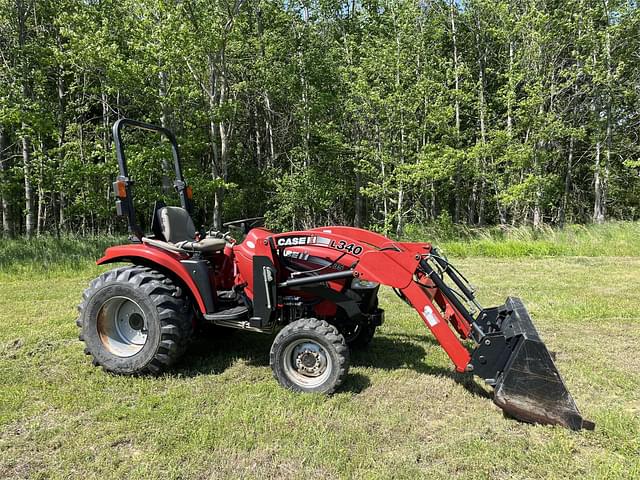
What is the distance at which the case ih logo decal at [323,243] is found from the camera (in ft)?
12.9

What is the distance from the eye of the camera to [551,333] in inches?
214

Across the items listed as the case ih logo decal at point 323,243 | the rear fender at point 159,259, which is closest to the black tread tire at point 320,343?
the case ih logo decal at point 323,243

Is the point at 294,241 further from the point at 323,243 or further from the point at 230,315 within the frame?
the point at 230,315

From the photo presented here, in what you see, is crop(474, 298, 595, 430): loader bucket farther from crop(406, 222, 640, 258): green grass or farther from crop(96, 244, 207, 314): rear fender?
crop(406, 222, 640, 258): green grass

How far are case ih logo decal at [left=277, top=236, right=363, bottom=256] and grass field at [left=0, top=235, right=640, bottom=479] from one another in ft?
3.74

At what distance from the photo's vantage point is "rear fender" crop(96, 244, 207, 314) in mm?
4203

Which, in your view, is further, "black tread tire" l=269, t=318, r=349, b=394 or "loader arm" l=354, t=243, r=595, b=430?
"black tread tire" l=269, t=318, r=349, b=394

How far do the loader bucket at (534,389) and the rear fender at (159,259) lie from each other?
253 cm

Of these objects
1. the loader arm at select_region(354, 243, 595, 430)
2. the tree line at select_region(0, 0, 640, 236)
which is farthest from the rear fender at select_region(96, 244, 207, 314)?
the tree line at select_region(0, 0, 640, 236)

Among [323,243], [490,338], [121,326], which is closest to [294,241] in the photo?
[323,243]

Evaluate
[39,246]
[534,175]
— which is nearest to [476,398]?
[39,246]

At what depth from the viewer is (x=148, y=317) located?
13.6ft

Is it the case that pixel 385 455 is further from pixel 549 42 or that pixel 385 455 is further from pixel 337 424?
pixel 549 42

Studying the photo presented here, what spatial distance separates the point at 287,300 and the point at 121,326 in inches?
65.1
